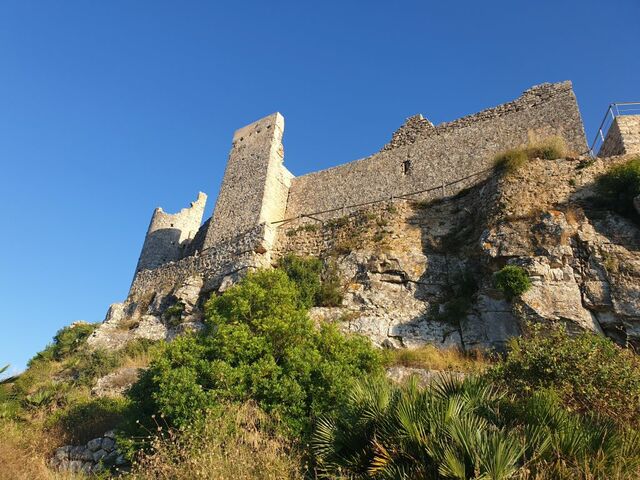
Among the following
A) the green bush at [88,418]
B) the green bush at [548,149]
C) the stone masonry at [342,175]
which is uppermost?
the stone masonry at [342,175]

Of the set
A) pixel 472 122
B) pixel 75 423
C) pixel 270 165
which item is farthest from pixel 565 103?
pixel 75 423

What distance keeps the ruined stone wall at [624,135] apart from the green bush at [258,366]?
1033 cm

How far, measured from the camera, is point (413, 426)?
16.4 ft

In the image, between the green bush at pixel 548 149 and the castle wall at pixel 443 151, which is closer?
the green bush at pixel 548 149

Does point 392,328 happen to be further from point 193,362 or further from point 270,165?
point 270,165

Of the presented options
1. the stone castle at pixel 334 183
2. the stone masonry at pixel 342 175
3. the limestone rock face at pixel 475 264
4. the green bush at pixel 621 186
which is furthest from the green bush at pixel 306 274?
the green bush at pixel 621 186

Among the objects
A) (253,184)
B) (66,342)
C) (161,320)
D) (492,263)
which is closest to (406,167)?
(253,184)

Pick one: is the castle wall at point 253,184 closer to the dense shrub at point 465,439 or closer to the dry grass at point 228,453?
the dry grass at point 228,453

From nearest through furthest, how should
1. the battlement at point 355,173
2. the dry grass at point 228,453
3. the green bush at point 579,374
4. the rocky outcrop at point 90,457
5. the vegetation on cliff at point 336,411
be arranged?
the vegetation on cliff at point 336,411 < the dry grass at point 228,453 < the green bush at point 579,374 < the rocky outcrop at point 90,457 < the battlement at point 355,173

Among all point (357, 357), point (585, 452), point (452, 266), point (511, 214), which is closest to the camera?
point (585, 452)

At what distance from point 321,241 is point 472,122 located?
25.6 ft

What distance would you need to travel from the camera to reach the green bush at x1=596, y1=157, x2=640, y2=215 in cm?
1122

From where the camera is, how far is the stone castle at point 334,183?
15938 millimetres

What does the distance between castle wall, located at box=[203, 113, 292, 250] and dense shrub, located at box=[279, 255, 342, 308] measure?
4920 millimetres
